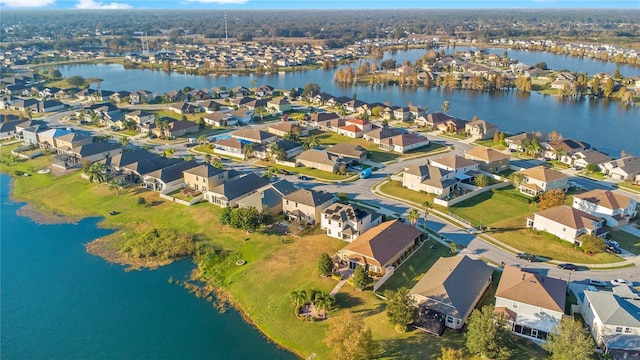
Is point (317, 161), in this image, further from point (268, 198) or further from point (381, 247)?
point (381, 247)

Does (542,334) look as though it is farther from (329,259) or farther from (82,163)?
(82,163)

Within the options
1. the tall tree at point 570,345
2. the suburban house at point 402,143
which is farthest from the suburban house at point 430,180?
the tall tree at point 570,345

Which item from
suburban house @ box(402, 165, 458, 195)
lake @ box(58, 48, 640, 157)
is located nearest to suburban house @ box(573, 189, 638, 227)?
suburban house @ box(402, 165, 458, 195)

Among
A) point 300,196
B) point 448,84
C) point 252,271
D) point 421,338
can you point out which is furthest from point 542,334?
point 448,84

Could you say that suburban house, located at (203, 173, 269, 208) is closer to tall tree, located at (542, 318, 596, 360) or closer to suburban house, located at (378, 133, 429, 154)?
suburban house, located at (378, 133, 429, 154)

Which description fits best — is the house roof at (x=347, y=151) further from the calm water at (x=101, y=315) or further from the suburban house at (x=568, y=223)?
the calm water at (x=101, y=315)

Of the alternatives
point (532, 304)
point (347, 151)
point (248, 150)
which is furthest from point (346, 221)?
point (248, 150)
